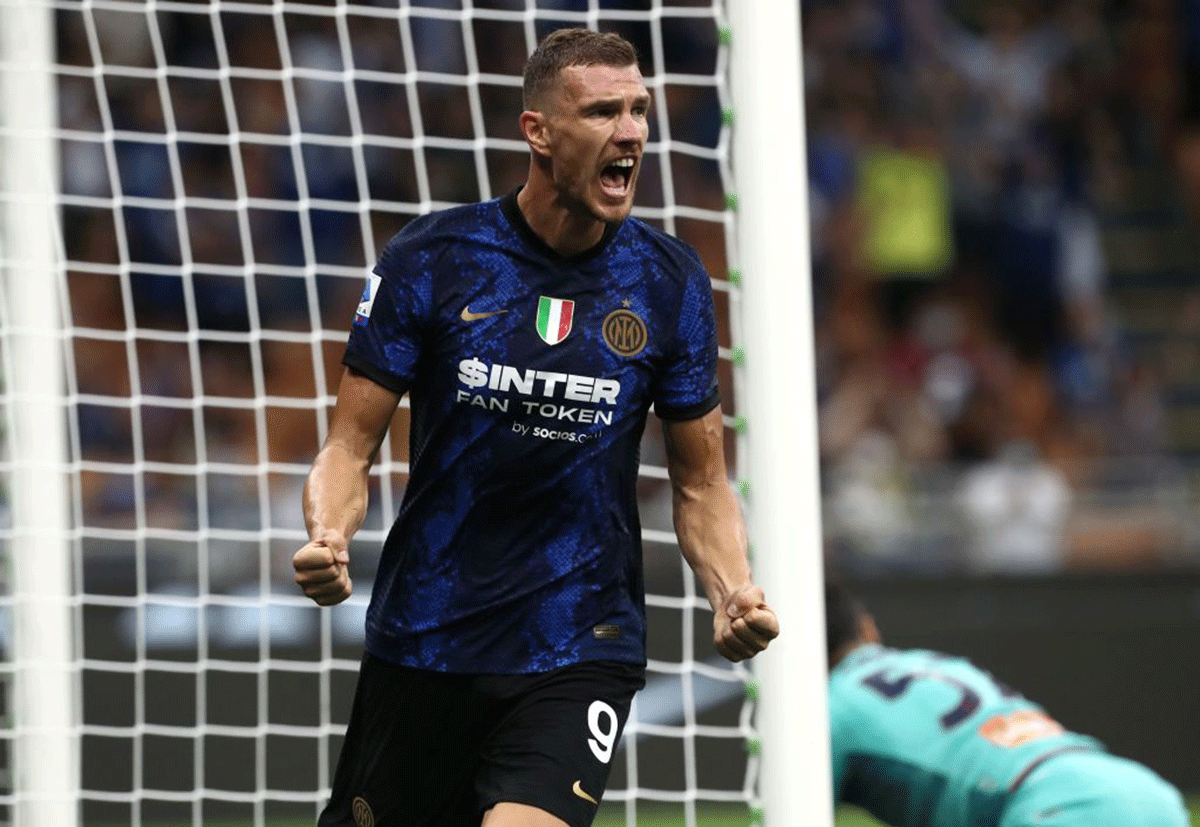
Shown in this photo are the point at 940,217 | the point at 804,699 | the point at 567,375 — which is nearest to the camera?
the point at 567,375

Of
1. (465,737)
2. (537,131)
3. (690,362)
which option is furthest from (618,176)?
(465,737)

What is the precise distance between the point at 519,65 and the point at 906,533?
12.2 feet

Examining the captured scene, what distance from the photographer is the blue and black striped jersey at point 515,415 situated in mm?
3857

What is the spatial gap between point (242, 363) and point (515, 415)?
6877 mm

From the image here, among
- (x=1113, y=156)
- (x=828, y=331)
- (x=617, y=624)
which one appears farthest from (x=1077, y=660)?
(x=617, y=624)

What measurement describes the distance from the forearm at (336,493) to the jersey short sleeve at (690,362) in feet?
2.09

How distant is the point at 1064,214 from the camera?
496 inches

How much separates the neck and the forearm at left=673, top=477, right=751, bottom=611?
572 millimetres

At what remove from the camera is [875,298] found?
12.2m

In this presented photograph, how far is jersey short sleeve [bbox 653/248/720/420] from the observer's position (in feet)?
13.1

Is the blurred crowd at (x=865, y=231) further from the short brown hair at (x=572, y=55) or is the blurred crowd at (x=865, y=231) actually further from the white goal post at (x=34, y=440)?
the short brown hair at (x=572, y=55)

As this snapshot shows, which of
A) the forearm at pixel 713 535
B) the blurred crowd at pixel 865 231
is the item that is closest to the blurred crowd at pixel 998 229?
the blurred crowd at pixel 865 231

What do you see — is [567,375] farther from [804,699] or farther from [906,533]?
[906,533]

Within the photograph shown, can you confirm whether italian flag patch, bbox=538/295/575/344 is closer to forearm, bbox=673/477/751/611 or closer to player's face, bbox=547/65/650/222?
player's face, bbox=547/65/650/222
